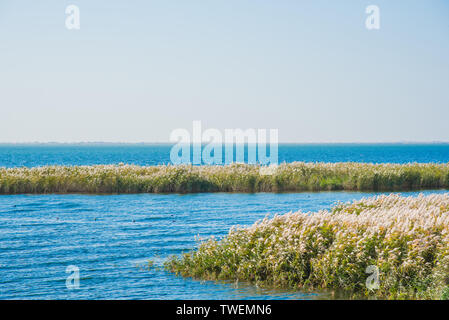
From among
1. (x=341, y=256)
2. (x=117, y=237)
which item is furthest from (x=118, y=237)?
(x=341, y=256)

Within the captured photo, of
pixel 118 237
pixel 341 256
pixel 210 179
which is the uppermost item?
pixel 341 256

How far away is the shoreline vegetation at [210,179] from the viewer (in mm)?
39969

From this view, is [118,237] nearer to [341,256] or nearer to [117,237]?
[117,237]

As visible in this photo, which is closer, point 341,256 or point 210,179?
point 341,256

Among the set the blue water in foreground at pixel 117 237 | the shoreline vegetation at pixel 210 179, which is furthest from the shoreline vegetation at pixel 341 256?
the shoreline vegetation at pixel 210 179

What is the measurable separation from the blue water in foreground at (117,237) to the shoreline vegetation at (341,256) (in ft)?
2.03

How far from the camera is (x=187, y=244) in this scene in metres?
20.7

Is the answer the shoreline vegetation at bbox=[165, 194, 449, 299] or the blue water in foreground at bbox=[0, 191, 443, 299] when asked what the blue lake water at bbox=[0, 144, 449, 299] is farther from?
the shoreline vegetation at bbox=[165, 194, 449, 299]

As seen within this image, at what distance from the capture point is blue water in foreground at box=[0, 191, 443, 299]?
14.6m

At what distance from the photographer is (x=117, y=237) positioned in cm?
2272

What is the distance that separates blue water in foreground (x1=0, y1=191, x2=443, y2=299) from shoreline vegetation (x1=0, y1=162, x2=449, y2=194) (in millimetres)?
2114

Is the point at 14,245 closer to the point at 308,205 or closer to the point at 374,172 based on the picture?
the point at 308,205

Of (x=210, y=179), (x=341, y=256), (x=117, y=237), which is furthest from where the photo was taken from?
(x=210, y=179)

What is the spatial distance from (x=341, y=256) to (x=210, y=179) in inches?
1116
